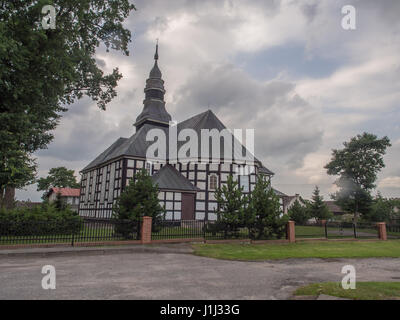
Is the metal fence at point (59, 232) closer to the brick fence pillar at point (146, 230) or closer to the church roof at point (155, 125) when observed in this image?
the brick fence pillar at point (146, 230)

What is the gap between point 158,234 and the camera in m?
14.5

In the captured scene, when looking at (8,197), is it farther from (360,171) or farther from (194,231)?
(360,171)

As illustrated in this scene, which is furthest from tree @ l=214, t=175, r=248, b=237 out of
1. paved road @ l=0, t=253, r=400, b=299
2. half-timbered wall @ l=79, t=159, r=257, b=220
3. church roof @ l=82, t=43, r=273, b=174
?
church roof @ l=82, t=43, r=273, b=174

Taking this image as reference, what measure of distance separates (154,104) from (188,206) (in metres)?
15.9

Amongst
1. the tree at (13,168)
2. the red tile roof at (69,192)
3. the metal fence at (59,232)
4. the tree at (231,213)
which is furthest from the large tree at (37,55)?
the red tile roof at (69,192)

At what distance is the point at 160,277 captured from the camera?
23.1 ft

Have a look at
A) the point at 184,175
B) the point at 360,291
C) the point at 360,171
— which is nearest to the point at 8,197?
the point at 184,175

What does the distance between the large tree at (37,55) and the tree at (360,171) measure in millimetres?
34749

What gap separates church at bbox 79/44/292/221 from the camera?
2448cm

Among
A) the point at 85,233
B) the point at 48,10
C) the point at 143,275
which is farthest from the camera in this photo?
the point at 85,233

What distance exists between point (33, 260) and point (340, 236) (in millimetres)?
18148

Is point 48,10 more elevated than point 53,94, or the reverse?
point 48,10
